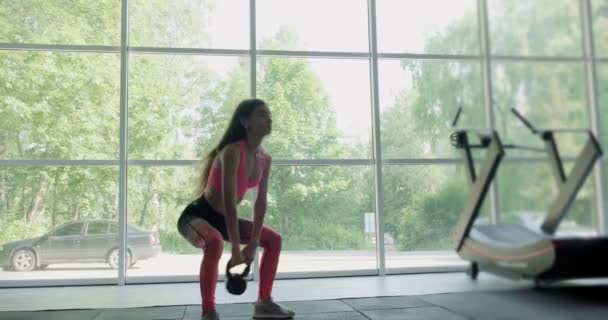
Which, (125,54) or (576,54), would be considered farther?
(576,54)

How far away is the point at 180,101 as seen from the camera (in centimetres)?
454

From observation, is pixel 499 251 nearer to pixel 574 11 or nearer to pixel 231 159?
pixel 231 159

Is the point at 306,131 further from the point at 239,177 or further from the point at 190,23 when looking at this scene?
the point at 239,177

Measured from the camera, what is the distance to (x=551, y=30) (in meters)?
4.12

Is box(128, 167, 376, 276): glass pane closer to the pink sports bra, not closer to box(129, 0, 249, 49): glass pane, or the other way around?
box(129, 0, 249, 49): glass pane

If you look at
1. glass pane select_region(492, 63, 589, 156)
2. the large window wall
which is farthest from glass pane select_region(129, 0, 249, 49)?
glass pane select_region(492, 63, 589, 156)

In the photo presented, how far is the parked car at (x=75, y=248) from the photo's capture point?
4.19 m

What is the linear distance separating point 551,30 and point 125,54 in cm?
392

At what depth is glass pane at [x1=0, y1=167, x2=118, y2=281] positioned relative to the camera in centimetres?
419

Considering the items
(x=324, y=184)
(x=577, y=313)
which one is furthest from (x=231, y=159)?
(x=324, y=184)

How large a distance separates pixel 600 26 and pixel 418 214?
263 centimetres

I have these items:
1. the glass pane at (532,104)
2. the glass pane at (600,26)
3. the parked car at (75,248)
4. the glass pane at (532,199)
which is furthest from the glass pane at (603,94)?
the parked car at (75,248)

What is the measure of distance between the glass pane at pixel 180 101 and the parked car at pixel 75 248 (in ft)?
2.50

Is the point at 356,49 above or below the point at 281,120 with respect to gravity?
above
